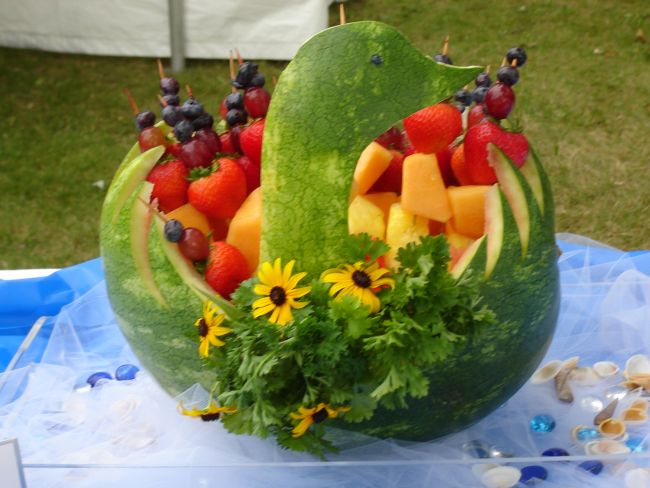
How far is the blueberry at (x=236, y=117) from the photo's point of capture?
4.96 feet

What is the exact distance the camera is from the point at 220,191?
1359 mm

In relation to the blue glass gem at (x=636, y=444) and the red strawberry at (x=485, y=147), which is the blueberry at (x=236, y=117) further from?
the blue glass gem at (x=636, y=444)

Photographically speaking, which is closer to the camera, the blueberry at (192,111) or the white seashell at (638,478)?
the white seashell at (638,478)

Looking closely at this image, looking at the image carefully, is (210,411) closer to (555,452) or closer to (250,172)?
(250,172)

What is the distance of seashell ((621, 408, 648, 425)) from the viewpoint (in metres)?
1.49

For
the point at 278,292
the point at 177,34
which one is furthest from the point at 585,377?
the point at 177,34

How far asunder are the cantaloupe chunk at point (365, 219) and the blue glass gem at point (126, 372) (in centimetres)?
69

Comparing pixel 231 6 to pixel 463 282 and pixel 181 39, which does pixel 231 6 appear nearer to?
pixel 181 39

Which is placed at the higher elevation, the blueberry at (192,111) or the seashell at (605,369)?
the blueberry at (192,111)

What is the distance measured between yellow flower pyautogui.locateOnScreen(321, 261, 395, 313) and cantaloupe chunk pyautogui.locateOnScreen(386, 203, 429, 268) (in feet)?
0.27

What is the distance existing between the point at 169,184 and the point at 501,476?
74 cm

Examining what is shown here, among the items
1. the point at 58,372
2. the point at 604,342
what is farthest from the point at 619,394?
the point at 58,372

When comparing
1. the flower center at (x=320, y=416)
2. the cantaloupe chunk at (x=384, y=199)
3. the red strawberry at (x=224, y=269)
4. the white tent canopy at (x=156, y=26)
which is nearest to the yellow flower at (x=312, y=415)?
the flower center at (x=320, y=416)

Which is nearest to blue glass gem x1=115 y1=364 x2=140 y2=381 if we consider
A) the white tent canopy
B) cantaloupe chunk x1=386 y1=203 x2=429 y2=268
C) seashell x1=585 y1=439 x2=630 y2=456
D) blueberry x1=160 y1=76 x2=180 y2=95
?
blueberry x1=160 y1=76 x2=180 y2=95
